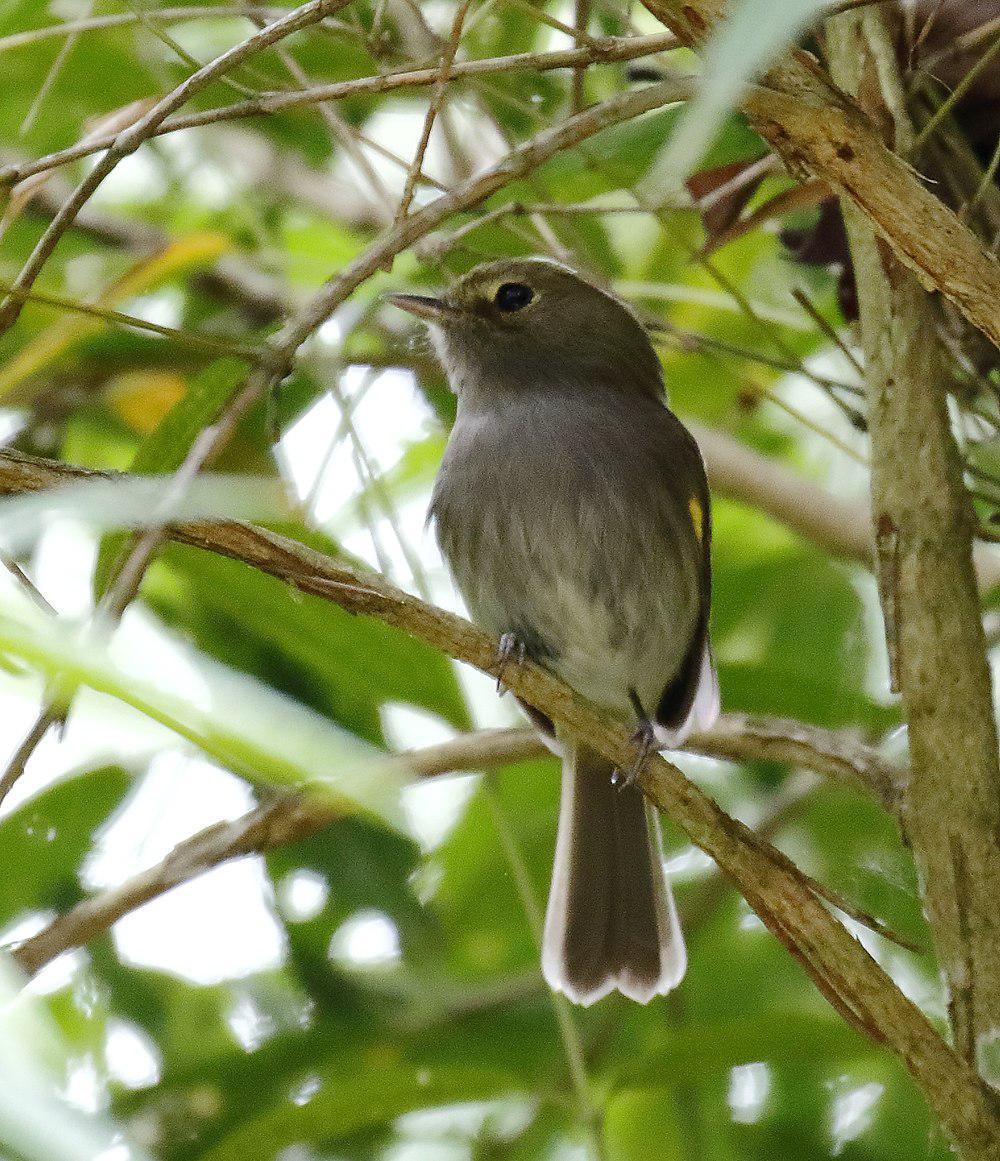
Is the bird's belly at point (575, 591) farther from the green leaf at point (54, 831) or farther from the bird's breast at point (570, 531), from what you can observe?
the green leaf at point (54, 831)

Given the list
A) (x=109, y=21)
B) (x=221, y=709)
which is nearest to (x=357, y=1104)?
(x=221, y=709)

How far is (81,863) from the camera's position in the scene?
2857mm

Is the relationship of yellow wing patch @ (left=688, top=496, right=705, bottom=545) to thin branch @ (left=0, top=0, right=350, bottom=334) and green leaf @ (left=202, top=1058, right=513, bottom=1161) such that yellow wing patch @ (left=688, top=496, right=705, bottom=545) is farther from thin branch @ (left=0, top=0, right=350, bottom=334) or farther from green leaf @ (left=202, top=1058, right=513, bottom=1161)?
thin branch @ (left=0, top=0, right=350, bottom=334)

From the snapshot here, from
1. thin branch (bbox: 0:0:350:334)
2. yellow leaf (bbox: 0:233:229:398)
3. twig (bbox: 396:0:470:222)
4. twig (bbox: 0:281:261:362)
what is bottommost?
twig (bbox: 0:281:261:362)

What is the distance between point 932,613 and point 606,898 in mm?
1449

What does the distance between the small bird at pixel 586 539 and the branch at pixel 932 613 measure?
0.92 metres

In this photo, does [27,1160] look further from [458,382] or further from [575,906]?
[458,382]

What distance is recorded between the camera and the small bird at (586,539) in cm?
332

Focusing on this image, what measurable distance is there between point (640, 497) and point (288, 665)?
2.70 feet

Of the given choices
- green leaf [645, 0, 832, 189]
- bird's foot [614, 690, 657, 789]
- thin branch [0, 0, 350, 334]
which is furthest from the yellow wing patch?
green leaf [645, 0, 832, 189]

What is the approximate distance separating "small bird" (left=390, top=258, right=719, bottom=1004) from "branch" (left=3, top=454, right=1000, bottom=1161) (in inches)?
42.9

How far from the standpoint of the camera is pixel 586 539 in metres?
3.34

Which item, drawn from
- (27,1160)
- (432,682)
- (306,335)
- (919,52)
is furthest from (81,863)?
(27,1160)

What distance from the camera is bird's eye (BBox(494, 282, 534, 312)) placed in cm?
371
